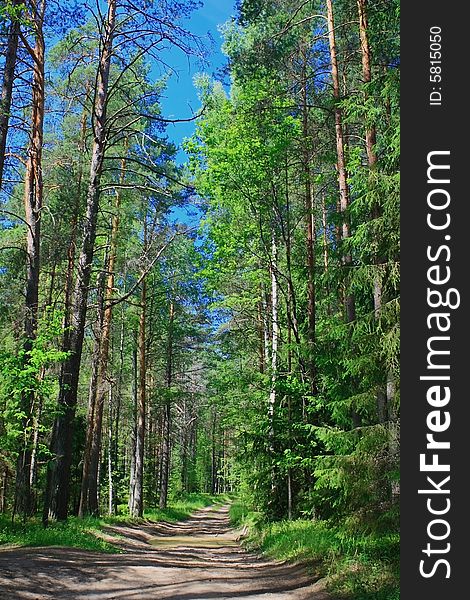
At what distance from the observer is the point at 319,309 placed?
71.2 feet

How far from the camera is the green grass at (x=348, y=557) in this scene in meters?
6.55

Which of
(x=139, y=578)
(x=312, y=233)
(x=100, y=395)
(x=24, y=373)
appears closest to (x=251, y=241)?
(x=312, y=233)

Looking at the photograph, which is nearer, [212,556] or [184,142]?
[212,556]

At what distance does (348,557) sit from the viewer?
7.89m

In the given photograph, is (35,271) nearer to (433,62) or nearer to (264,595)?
(264,595)

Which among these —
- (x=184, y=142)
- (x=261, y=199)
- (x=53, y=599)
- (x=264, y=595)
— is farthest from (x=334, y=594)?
(x=184, y=142)

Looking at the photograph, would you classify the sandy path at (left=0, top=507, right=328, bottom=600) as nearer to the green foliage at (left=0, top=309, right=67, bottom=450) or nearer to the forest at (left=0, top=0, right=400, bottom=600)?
the forest at (left=0, top=0, right=400, bottom=600)

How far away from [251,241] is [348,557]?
1341 cm

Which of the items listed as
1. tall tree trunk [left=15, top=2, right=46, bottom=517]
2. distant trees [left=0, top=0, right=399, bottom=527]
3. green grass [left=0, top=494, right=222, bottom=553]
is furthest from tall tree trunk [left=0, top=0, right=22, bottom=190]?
green grass [left=0, top=494, right=222, bottom=553]

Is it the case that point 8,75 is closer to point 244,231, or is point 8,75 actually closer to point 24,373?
point 24,373

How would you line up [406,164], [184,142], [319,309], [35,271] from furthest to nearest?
[319,309] → [184,142] → [35,271] → [406,164]

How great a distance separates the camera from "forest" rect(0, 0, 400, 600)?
8164mm

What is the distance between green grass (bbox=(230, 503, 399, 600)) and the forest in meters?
0.04

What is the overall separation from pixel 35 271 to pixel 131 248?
7753 millimetres
